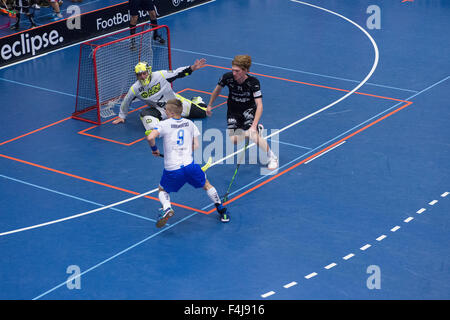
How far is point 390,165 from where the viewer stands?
15.4 meters

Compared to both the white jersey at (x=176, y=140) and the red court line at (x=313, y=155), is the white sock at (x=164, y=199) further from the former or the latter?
the red court line at (x=313, y=155)

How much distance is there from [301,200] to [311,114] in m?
4.47

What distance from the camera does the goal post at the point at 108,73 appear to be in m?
18.3

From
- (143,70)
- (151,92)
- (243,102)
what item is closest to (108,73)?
(151,92)

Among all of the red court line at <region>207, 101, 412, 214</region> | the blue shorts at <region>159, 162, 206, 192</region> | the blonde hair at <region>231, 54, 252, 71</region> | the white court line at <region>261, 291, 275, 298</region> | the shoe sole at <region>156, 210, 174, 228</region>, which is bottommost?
the red court line at <region>207, 101, 412, 214</region>

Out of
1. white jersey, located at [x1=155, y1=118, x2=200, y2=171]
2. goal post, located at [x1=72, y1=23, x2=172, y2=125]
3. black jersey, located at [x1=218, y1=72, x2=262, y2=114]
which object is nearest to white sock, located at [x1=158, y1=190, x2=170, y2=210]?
white jersey, located at [x1=155, y1=118, x2=200, y2=171]

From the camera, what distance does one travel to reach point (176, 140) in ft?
41.2

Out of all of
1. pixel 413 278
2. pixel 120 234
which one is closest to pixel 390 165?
pixel 413 278

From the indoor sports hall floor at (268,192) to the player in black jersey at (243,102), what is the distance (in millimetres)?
714

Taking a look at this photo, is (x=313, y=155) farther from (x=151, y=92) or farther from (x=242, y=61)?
(x=151, y=92)

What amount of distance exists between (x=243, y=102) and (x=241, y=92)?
24 cm

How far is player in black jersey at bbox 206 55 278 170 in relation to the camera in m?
14.1

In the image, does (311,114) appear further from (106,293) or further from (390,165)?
(106,293)

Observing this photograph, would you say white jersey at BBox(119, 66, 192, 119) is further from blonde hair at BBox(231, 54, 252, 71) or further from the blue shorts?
the blue shorts
